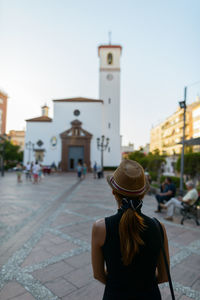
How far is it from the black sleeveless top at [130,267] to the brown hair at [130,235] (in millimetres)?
36

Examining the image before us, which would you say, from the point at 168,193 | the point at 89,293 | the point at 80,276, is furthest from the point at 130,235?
the point at 168,193

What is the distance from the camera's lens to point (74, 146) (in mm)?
34375

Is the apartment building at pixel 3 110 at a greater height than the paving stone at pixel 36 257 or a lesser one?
greater

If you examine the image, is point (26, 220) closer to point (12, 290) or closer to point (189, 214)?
point (12, 290)

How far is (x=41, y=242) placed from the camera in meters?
4.16

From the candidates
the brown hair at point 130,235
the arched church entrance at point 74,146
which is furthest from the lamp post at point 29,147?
the brown hair at point 130,235

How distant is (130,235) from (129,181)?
323 millimetres

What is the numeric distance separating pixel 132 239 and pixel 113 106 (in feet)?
123

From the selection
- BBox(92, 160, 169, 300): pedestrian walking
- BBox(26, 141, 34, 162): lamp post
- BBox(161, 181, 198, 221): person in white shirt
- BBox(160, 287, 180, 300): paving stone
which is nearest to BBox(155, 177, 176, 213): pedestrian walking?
BBox(161, 181, 198, 221): person in white shirt

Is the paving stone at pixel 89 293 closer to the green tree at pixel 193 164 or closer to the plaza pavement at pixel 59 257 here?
the plaza pavement at pixel 59 257

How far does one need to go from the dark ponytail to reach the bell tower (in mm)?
34764

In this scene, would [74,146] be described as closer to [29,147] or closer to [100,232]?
[29,147]

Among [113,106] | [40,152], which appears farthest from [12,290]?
[113,106]

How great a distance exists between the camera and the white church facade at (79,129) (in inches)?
1344
